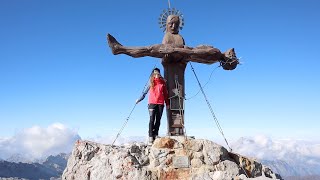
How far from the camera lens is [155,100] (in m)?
12.1

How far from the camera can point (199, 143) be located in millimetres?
11352

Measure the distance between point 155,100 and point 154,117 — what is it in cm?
58

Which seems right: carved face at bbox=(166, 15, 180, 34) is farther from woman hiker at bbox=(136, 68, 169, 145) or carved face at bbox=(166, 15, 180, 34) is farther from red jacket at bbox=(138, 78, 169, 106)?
red jacket at bbox=(138, 78, 169, 106)

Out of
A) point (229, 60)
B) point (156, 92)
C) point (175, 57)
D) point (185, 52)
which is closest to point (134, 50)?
point (175, 57)

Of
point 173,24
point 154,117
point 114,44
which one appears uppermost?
point 173,24

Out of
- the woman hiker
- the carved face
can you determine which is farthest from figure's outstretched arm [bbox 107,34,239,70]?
the carved face

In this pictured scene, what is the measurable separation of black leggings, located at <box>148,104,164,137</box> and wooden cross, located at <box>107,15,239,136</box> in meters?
0.56

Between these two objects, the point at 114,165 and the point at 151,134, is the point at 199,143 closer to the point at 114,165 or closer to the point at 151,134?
the point at 151,134

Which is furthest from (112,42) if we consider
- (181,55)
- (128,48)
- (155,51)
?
(181,55)

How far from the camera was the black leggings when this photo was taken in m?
12.1

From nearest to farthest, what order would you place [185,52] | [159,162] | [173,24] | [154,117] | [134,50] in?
[159,162] < [154,117] < [134,50] < [185,52] < [173,24]

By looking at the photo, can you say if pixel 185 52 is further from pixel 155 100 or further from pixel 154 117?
pixel 154 117

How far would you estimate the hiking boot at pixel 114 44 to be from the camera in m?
12.2

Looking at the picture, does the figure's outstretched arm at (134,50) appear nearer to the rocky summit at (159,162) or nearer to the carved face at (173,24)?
the carved face at (173,24)
